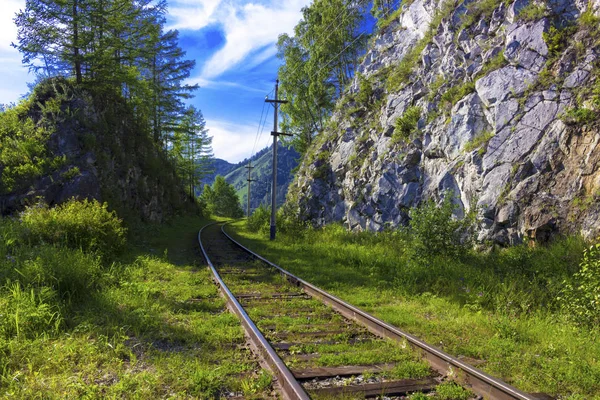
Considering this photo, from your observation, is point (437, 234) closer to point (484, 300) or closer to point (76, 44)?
point (484, 300)

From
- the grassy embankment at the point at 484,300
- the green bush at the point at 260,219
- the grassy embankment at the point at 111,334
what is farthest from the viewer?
the green bush at the point at 260,219

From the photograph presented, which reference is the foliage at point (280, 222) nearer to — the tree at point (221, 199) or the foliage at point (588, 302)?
the foliage at point (588, 302)

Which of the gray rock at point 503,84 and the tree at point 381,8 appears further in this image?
the tree at point 381,8

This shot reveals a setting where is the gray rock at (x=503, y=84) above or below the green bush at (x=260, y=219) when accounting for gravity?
above

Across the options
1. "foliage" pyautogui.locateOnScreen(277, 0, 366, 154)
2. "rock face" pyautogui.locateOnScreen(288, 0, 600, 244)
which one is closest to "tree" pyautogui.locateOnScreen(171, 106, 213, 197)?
"foliage" pyautogui.locateOnScreen(277, 0, 366, 154)

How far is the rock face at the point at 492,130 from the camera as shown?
9.13 meters

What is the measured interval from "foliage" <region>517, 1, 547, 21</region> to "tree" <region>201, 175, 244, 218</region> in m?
62.5

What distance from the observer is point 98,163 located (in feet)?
56.6

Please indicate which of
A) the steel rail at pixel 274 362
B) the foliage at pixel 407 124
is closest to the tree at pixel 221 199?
the foliage at pixel 407 124

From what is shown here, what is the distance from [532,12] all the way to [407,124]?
5.78 m

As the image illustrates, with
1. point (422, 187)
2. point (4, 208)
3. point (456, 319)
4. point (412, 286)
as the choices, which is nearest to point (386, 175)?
point (422, 187)

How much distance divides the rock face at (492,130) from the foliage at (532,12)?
1.5 inches

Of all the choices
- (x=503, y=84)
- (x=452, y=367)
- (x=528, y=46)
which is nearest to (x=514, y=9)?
(x=528, y=46)

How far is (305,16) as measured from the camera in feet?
105
